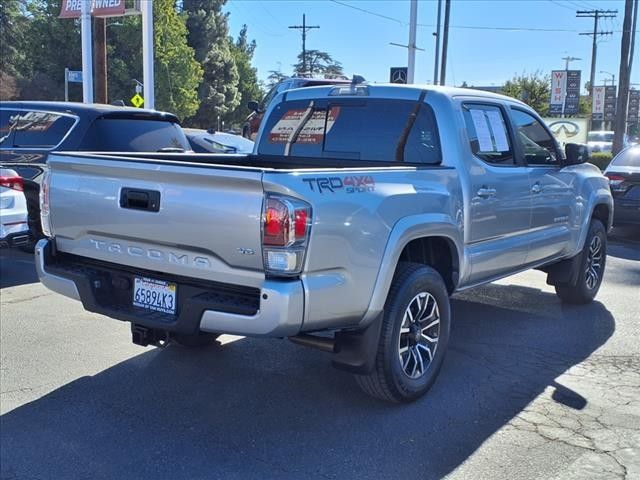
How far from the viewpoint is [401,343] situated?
4.17 m

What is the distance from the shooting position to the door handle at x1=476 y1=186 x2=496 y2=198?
15.6ft

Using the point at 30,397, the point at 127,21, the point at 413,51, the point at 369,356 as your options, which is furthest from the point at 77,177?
the point at 127,21

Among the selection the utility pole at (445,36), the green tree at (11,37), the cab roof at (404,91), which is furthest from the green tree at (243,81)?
the cab roof at (404,91)

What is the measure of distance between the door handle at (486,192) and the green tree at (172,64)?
38.4 metres

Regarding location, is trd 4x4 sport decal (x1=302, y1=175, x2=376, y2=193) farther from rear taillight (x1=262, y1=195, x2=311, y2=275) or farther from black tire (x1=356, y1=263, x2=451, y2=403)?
black tire (x1=356, y1=263, x2=451, y2=403)

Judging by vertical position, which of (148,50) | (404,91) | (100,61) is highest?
(148,50)

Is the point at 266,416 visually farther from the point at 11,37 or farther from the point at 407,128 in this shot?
the point at 11,37

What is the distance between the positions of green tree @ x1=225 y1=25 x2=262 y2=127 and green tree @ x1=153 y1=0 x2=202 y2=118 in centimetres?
1293

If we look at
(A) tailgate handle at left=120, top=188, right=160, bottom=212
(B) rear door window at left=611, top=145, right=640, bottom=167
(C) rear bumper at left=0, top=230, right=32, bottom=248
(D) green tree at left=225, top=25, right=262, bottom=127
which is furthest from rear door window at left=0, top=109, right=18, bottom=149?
(D) green tree at left=225, top=25, right=262, bottom=127

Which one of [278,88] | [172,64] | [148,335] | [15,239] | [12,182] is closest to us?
[148,335]

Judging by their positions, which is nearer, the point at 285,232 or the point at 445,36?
the point at 285,232

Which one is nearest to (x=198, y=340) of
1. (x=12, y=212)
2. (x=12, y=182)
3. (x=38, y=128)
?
(x=12, y=212)

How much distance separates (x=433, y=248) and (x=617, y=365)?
1.79 metres

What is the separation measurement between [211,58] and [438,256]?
49.0m
